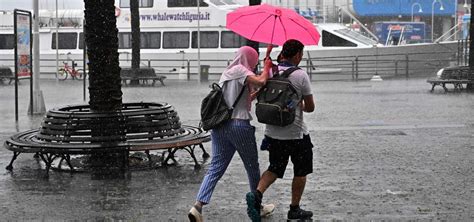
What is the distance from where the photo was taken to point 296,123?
645 cm

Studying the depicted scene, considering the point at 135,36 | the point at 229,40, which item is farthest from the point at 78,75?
the point at 229,40

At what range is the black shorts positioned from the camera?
648 cm

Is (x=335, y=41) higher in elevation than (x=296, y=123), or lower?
higher

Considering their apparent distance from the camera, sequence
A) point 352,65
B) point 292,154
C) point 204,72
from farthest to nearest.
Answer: point 352,65 → point 204,72 → point 292,154

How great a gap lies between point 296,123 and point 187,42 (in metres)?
29.5

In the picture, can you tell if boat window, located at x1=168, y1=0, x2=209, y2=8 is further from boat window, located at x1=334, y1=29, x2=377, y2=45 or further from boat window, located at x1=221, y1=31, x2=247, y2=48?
boat window, located at x1=334, y1=29, x2=377, y2=45

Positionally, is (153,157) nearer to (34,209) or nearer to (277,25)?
(34,209)

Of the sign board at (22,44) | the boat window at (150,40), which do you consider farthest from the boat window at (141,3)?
the sign board at (22,44)

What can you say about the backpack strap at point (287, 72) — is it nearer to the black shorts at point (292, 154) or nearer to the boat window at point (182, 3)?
the black shorts at point (292, 154)

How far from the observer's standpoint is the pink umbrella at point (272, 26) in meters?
6.66

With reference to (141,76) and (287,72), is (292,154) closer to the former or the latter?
(287,72)

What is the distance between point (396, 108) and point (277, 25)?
11473mm

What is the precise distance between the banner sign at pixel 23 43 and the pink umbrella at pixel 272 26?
9.67 meters

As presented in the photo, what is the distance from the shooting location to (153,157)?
10359 mm
